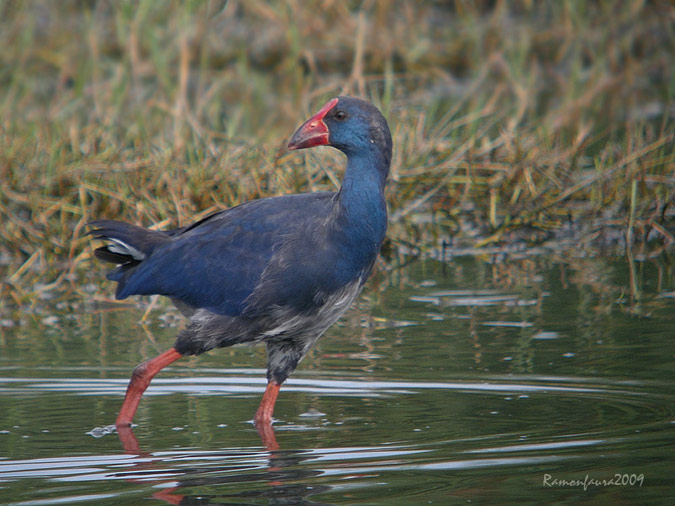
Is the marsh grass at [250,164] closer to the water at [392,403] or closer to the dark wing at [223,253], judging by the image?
the water at [392,403]

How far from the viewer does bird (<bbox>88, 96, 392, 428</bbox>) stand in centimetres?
463

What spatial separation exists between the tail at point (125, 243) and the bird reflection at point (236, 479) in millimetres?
1078

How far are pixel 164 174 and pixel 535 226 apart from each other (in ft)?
7.67

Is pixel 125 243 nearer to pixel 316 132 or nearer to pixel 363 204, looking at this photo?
pixel 316 132

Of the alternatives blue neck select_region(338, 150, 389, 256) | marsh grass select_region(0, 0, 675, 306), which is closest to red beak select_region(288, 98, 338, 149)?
blue neck select_region(338, 150, 389, 256)

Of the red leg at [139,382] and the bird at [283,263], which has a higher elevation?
the bird at [283,263]

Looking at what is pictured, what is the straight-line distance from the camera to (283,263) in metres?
4.65

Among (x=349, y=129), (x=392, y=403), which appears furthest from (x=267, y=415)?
(x=349, y=129)

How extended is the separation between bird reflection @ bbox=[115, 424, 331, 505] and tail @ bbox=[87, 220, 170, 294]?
1078 mm

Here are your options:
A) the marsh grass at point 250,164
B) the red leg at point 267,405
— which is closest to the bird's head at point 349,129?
the red leg at point 267,405

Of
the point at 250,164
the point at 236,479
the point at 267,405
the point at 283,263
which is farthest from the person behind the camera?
the point at 250,164

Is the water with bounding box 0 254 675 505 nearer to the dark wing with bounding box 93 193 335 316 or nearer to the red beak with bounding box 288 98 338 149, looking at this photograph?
the dark wing with bounding box 93 193 335 316

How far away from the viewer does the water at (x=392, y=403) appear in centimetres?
373

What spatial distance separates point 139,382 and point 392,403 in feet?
3.18
